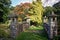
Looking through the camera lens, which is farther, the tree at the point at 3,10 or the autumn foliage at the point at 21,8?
the autumn foliage at the point at 21,8

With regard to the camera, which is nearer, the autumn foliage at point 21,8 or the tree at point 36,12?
the tree at point 36,12

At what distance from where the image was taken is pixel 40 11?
33469mm

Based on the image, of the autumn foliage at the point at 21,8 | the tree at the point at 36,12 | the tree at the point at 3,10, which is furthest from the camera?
the autumn foliage at the point at 21,8

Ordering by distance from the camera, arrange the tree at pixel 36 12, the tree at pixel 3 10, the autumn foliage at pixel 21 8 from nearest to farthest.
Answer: the tree at pixel 36 12 → the tree at pixel 3 10 → the autumn foliage at pixel 21 8

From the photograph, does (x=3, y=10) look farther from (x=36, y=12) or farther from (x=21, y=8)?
(x=36, y=12)

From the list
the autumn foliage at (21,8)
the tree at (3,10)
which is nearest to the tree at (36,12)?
the autumn foliage at (21,8)

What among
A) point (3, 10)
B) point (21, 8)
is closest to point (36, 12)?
point (3, 10)

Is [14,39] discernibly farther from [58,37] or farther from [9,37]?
[58,37]

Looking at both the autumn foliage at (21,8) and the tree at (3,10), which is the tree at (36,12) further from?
the tree at (3,10)

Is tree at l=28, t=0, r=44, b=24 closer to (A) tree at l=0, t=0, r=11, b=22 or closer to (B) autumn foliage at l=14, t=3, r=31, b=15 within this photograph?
(B) autumn foliage at l=14, t=3, r=31, b=15

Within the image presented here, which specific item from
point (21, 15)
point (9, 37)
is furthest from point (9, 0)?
point (9, 37)

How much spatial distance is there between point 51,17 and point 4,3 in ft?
82.2

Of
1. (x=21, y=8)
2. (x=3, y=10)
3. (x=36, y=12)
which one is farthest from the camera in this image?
(x=21, y=8)

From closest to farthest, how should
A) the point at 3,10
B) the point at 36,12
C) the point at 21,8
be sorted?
the point at 36,12
the point at 3,10
the point at 21,8
